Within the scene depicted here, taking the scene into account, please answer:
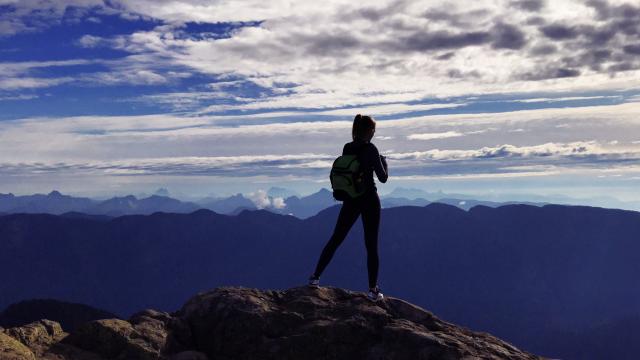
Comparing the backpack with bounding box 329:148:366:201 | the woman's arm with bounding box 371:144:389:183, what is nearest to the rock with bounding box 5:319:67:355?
the backpack with bounding box 329:148:366:201

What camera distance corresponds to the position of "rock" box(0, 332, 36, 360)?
12.0m

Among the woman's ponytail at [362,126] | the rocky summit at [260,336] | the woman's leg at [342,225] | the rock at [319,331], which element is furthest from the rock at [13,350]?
the woman's ponytail at [362,126]

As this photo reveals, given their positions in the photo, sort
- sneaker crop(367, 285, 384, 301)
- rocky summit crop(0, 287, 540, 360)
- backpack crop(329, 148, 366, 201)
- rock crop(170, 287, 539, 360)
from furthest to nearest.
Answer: sneaker crop(367, 285, 384, 301), backpack crop(329, 148, 366, 201), rock crop(170, 287, 539, 360), rocky summit crop(0, 287, 540, 360)

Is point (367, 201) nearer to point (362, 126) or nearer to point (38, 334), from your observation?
point (362, 126)

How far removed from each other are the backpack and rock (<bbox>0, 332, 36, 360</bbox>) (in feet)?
28.1

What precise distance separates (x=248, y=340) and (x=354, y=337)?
288 centimetres

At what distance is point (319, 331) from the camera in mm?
14438

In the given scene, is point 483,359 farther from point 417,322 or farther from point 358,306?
point 358,306

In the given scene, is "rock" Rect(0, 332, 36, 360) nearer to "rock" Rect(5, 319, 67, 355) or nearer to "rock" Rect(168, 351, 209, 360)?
"rock" Rect(5, 319, 67, 355)

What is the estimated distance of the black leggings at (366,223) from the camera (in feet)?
51.0

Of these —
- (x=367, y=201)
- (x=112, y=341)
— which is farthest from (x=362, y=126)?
(x=112, y=341)

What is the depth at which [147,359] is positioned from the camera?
13773 millimetres

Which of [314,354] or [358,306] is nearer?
[314,354]

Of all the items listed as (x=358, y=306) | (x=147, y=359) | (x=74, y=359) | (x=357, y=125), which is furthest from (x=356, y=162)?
(x=74, y=359)
